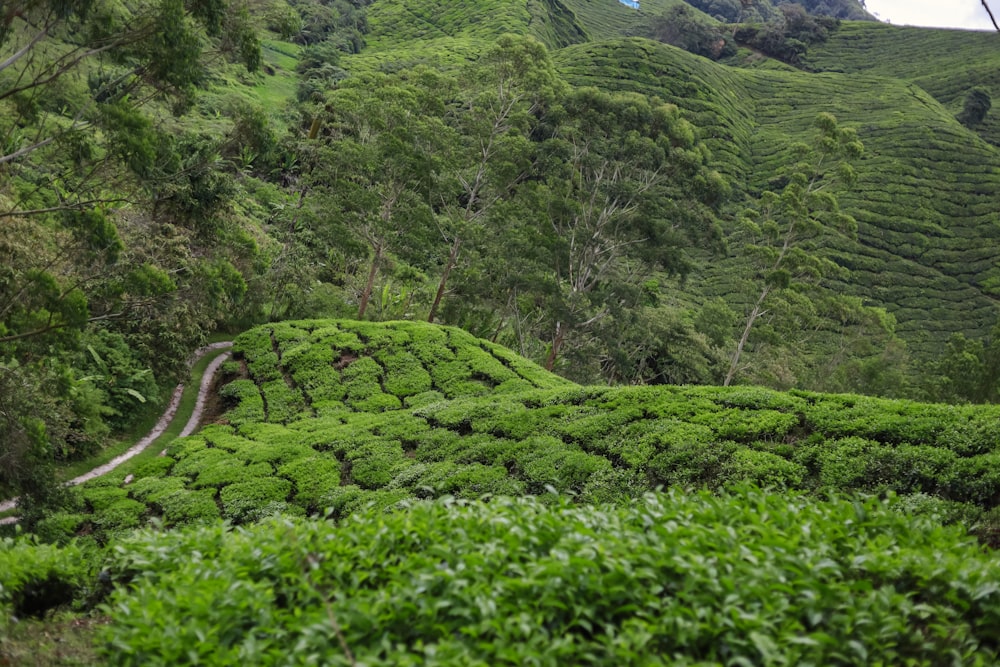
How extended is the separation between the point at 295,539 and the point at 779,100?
83826mm

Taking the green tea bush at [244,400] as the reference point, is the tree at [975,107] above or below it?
above

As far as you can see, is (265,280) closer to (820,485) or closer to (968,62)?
(820,485)

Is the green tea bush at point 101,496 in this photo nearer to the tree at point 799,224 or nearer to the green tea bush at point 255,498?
the green tea bush at point 255,498

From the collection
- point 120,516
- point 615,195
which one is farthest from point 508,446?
point 615,195

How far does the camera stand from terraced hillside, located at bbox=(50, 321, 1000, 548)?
27.4 ft

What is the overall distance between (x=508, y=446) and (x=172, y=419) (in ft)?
36.3

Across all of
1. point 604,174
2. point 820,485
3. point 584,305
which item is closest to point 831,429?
point 820,485

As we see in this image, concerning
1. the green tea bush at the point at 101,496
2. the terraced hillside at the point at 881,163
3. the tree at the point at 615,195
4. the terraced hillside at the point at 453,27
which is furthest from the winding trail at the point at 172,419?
the terraced hillside at the point at 453,27

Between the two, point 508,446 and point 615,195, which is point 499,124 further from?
point 508,446

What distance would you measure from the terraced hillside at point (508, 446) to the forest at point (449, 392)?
7 cm

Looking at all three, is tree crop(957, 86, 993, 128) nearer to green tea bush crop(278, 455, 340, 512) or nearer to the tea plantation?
the tea plantation

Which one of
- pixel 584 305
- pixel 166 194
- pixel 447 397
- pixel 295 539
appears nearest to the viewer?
pixel 295 539

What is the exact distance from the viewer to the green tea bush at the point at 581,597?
3.29 m

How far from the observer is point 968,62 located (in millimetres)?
82500
